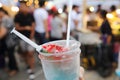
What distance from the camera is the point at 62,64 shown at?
80 cm

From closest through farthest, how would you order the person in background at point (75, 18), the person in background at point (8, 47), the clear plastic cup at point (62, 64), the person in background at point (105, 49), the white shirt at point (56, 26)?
the clear plastic cup at point (62, 64) → the person in background at point (8, 47) → the white shirt at point (56, 26) → the person in background at point (105, 49) → the person in background at point (75, 18)

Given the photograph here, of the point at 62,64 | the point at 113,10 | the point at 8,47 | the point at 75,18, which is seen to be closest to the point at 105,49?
the point at 113,10

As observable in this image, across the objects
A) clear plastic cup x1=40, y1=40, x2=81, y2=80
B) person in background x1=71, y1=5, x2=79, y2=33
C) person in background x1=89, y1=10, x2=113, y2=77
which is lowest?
person in background x1=89, y1=10, x2=113, y2=77

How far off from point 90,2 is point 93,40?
2.21 feet

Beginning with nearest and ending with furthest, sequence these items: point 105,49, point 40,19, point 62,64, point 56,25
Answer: point 62,64 < point 40,19 < point 56,25 < point 105,49

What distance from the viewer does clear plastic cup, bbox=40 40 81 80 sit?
0.79 metres

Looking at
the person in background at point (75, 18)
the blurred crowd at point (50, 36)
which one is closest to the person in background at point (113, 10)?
the blurred crowd at point (50, 36)

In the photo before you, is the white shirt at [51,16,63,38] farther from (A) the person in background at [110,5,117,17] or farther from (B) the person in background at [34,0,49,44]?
(A) the person in background at [110,5,117,17]

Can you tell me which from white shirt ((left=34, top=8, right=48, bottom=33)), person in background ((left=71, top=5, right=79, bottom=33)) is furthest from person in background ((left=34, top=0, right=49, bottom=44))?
person in background ((left=71, top=5, right=79, bottom=33))

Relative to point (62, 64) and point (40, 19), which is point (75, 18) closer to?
point (40, 19)

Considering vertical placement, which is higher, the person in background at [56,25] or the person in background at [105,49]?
the person in background at [56,25]

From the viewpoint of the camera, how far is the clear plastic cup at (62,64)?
79 cm

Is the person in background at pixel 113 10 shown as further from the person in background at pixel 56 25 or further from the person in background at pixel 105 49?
the person in background at pixel 56 25

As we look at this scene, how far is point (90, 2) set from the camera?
12.9 ft
